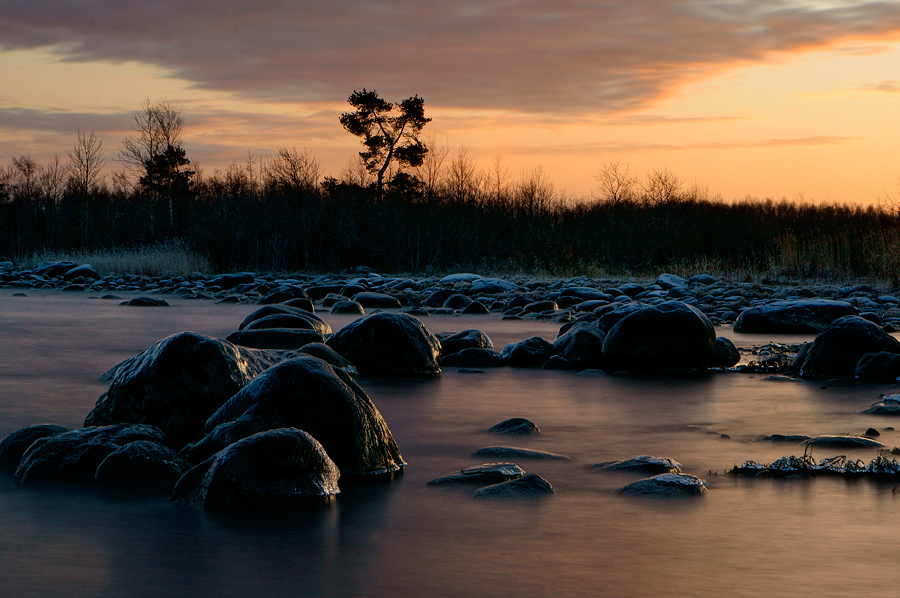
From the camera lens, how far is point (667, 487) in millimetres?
3463

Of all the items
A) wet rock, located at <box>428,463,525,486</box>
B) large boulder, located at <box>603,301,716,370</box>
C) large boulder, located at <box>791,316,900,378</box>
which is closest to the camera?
wet rock, located at <box>428,463,525,486</box>

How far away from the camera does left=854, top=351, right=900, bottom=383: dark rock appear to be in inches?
255

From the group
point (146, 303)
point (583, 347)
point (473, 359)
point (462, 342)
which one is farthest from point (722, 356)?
point (146, 303)

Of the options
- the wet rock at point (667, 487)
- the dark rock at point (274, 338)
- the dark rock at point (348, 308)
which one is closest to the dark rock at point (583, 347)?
the dark rock at point (274, 338)

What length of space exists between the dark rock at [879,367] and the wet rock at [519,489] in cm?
403

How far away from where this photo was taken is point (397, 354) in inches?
277

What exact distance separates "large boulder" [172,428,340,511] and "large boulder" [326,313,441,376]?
3610 millimetres

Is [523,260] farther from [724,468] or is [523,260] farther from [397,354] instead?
[724,468]

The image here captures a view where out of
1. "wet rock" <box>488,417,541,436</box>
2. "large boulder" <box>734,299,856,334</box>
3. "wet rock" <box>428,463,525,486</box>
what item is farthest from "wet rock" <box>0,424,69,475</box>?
"large boulder" <box>734,299,856,334</box>

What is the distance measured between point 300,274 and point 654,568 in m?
24.1

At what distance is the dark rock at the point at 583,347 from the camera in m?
7.55

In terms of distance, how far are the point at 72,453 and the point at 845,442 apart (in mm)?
3456

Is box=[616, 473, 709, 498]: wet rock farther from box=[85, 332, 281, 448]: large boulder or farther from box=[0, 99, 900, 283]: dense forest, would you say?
box=[0, 99, 900, 283]: dense forest

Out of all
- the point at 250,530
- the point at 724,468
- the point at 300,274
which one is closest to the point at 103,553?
the point at 250,530
